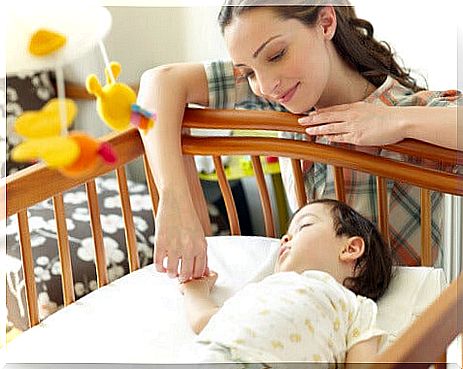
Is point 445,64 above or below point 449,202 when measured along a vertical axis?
above

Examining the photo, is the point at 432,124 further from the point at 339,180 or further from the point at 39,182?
the point at 39,182

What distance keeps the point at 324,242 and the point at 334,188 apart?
24 cm

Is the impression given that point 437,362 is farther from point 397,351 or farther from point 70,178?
point 70,178

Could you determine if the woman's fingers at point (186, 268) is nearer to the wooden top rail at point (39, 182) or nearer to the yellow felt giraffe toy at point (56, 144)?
the wooden top rail at point (39, 182)

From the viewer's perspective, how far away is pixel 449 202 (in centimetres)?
159

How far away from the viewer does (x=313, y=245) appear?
1208 mm

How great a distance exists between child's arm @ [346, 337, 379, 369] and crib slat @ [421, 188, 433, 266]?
0.99ft

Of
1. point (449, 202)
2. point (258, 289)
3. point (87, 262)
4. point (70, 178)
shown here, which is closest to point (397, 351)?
point (258, 289)

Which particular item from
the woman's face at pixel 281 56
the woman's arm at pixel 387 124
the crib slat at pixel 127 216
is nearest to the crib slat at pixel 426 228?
the woman's arm at pixel 387 124

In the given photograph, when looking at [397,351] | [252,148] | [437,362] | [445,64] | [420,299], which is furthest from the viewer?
[445,64]

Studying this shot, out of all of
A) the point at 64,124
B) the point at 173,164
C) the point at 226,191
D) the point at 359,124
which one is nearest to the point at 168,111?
the point at 173,164

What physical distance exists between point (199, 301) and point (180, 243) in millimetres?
85

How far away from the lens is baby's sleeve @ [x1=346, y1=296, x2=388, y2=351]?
1.09 metres

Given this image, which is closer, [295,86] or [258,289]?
[258,289]
